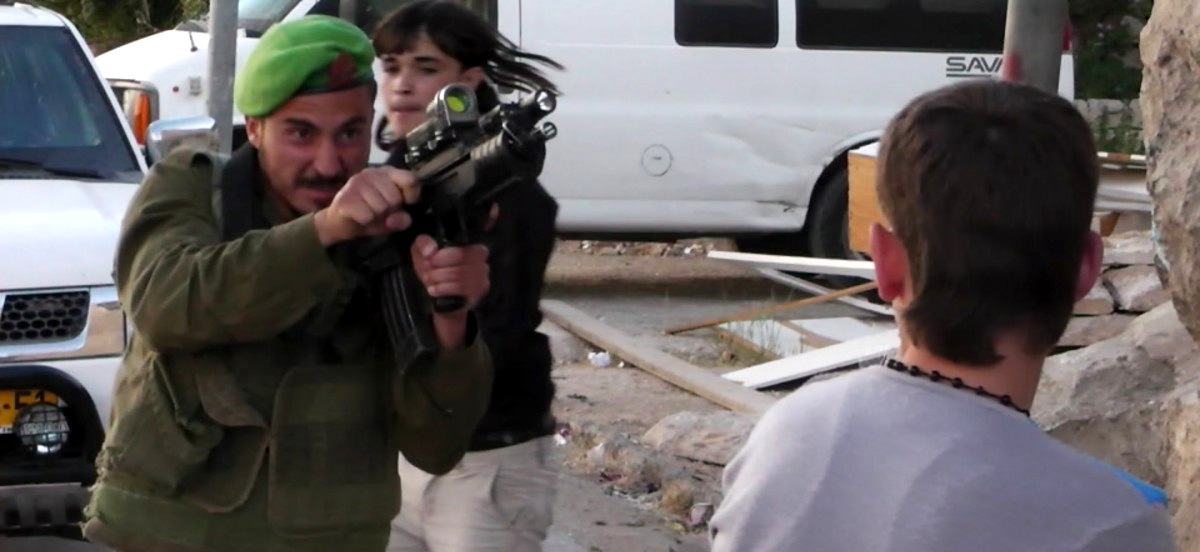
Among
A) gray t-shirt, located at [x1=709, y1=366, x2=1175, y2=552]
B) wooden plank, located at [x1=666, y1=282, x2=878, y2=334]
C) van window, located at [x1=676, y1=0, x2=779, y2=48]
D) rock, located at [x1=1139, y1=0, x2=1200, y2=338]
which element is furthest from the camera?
van window, located at [x1=676, y1=0, x2=779, y2=48]

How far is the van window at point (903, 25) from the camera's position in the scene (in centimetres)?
1140

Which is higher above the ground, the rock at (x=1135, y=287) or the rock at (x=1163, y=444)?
the rock at (x=1163, y=444)

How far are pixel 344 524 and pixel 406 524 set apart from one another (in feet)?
3.00

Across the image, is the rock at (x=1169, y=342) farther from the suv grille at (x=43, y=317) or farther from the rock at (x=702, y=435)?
the suv grille at (x=43, y=317)

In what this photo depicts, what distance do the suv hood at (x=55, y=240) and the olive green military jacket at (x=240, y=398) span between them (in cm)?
265

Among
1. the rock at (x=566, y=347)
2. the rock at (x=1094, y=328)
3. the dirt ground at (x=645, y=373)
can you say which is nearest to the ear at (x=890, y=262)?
the dirt ground at (x=645, y=373)

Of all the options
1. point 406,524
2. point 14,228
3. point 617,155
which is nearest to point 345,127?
point 406,524

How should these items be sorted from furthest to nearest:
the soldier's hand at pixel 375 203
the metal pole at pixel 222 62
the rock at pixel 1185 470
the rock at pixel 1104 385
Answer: the metal pole at pixel 222 62 → the rock at pixel 1104 385 → the rock at pixel 1185 470 → the soldier's hand at pixel 375 203

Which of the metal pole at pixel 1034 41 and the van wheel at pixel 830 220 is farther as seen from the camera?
the van wheel at pixel 830 220

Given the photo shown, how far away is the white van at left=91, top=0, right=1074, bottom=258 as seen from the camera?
36.2 ft

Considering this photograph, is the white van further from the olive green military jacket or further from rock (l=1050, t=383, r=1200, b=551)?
the olive green military jacket

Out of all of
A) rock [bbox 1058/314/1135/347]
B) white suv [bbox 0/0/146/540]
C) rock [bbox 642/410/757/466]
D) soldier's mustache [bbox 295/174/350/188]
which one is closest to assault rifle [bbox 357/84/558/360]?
soldier's mustache [bbox 295/174/350/188]

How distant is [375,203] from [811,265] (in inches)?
297

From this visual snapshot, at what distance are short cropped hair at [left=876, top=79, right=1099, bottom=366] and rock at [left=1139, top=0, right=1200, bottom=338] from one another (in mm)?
2254
